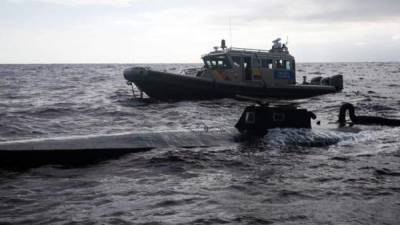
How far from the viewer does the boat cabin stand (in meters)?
28.2

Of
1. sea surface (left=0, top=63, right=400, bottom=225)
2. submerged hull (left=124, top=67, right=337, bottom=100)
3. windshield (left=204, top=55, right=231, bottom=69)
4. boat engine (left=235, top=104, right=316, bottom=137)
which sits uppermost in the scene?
windshield (left=204, top=55, right=231, bottom=69)

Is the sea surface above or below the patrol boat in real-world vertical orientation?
below

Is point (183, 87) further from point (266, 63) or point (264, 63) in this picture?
point (266, 63)

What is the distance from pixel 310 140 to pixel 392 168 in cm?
332

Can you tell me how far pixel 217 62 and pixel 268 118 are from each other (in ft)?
46.5

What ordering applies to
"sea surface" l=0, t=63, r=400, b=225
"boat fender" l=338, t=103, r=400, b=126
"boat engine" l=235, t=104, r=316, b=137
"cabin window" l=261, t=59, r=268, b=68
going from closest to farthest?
"sea surface" l=0, t=63, r=400, b=225
"boat engine" l=235, t=104, r=316, b=137
"boat fender" l=338, t=103, r=400, b=126
"cabin window" l=261, t=59, r=268, b=68

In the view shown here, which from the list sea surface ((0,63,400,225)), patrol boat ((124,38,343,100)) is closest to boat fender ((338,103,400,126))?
sea surface ((0,63,400,225))

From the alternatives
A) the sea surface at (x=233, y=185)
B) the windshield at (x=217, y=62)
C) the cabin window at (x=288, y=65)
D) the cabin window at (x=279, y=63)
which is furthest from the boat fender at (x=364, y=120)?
the cabin window at (x=288, y=65)

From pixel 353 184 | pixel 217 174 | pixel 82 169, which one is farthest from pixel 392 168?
pixel 82 169

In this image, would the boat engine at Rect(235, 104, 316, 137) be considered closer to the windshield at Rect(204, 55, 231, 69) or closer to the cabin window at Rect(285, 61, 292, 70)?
the windshield at Rect(204, 55, 231, 69)

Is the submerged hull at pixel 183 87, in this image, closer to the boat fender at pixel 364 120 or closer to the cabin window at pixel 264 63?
the cabin window at pixel 264 63

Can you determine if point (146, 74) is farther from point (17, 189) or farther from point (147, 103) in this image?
point (17, 189)

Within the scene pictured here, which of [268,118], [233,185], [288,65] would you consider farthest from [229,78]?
[233,185]

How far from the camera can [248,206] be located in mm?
8352
